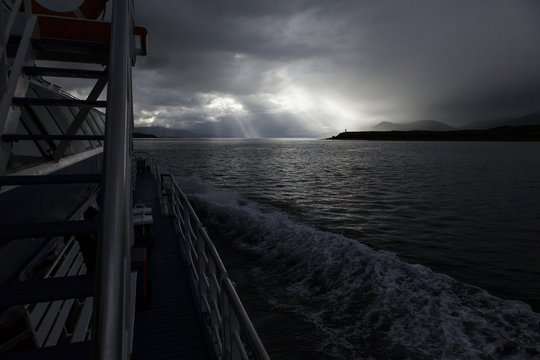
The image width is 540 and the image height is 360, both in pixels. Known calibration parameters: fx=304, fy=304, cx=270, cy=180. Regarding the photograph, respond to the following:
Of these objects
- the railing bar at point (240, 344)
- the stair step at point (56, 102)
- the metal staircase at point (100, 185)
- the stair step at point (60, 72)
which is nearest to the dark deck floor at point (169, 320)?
the metal staircase at point (100, 185)

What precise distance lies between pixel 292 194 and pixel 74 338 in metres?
21.6

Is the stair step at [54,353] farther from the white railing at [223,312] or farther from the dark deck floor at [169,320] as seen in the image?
the dark deck floor at [169,320]

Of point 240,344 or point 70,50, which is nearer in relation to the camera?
point 240,344

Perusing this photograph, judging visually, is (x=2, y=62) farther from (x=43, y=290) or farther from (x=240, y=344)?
(x=240, y=344)

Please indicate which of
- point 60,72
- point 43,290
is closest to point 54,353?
point 43,290

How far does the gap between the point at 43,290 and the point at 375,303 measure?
25.7ft

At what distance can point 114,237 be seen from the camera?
3.78 ft

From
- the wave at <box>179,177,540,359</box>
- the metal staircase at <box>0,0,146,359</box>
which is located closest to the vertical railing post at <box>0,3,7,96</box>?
the metal staircase at <box>0,0,146,359</box>

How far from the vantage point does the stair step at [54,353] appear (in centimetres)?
189

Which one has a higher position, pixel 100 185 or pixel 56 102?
pixel 56 102

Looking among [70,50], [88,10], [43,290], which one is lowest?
[43,290]

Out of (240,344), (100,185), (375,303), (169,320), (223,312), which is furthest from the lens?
(375,303)

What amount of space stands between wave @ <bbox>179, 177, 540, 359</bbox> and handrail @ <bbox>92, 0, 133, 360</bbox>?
21.5 ft

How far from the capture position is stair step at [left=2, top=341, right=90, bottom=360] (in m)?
1.89
